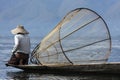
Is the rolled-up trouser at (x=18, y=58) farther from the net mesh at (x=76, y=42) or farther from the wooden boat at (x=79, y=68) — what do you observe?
the net mesh at (x=76, y=42)

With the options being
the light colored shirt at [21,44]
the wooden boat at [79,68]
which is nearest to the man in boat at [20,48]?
the light colored shirt at [21,44]

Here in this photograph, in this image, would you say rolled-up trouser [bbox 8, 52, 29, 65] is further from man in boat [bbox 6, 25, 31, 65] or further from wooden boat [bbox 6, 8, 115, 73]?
wooden boat [bbox 6, 8, 115, 73]

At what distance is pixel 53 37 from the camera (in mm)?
20047

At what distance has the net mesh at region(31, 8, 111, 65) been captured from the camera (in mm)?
19531

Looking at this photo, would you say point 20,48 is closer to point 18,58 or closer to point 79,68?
point 18,58

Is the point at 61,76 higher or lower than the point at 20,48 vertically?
lower

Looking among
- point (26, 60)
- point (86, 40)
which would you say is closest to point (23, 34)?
point (26, 60)

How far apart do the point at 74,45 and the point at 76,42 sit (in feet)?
0.54

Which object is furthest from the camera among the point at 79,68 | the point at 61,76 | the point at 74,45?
the point at 74,45

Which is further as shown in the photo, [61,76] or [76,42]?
[76,42]

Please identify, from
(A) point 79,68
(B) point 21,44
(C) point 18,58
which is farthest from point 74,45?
(C) point 18,58

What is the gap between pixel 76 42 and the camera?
66.1ft

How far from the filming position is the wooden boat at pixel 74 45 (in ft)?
63.7

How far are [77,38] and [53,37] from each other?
839 mm
